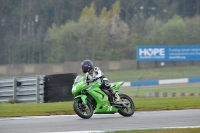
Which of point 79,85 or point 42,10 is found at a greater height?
point 42,10

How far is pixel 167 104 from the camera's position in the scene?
56.4 ft

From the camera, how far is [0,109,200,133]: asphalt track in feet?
35.7

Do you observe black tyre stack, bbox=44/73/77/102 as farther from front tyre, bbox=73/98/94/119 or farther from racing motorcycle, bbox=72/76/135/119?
front tyre, bbox=73/98/94/119

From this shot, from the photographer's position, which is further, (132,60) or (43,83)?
(132,60)

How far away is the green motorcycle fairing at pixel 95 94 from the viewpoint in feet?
43.4

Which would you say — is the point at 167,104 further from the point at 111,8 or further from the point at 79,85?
the point at 111,8

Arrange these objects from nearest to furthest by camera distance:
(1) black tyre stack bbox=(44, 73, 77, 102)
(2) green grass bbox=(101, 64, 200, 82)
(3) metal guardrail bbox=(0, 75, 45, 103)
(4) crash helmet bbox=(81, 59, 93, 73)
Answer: (4) crash helmet bbox=(81, 59, 93, 73) → (1) black tyre stack bbox=(44, 73, 77, 102) → (3) metal guardrail bbox=(0, 75, 45, 103) → (2) green grass bbox=(101, 64, 200, 82)

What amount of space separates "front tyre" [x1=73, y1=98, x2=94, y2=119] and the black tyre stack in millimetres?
7702

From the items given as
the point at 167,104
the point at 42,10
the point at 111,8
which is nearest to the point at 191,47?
Result: the point at 111,8

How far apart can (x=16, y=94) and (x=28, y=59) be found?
30.1m

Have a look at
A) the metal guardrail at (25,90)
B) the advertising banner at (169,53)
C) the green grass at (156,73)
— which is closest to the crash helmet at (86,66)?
the metal guardrail at (25,90)

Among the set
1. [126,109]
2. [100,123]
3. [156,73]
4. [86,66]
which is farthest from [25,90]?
[156,73]

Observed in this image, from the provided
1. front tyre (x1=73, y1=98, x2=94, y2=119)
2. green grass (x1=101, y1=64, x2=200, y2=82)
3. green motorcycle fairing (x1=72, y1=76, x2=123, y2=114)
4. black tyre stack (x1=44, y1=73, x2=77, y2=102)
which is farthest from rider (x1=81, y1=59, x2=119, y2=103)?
green grass (x1=101, y1=64, x2=200, y2=82)

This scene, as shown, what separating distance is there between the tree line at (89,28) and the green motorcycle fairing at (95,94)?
3755 centimetres
